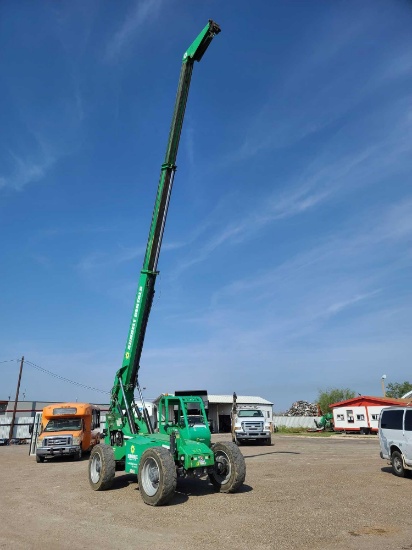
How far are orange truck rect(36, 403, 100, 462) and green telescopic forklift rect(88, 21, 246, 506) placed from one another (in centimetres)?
837

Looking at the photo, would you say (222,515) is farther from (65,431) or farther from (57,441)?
(65,431)

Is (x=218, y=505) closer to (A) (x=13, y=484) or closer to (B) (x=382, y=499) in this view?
Answer: (B) (x=382, y=499)

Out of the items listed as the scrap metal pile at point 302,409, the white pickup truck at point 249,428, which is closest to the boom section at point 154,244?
the white pickup truck at point 249,428

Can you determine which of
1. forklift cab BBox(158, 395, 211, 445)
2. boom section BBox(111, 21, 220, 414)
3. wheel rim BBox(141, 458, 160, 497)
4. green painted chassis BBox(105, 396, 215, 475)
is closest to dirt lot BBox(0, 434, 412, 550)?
wheel rim BBox(141, 458, 160, 497)

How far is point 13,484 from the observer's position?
13.9 m

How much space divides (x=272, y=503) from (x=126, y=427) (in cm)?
500

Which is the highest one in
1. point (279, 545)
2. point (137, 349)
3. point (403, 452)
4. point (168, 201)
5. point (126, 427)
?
point (168, 201)

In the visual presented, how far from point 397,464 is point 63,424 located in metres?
15.3

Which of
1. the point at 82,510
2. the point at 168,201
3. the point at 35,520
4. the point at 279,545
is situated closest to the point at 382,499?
the point at 279,545

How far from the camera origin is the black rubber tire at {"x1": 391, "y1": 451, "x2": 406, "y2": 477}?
1330 centimetres

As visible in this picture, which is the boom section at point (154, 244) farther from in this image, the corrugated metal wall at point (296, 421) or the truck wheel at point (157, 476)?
the corrugated metal wall at point (296, 421)

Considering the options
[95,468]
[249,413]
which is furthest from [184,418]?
[249,413]

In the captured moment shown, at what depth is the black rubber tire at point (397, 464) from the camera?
43.6ft

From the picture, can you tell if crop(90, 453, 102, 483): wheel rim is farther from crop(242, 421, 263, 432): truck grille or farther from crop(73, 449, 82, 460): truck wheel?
crop(242, 421, 263, 432): truck grille
